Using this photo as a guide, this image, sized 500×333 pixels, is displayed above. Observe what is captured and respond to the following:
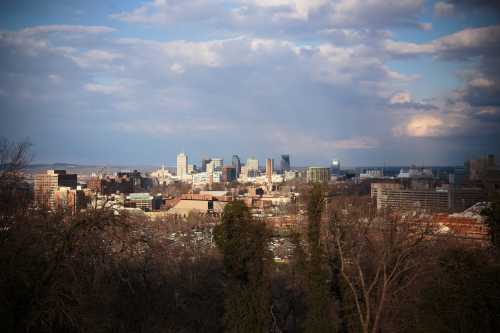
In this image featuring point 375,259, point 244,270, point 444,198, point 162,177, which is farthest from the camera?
point 162,177

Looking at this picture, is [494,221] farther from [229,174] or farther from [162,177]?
[162,177]

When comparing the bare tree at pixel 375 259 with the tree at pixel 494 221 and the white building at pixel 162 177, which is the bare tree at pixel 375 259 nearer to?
the tree at pixel 494 221

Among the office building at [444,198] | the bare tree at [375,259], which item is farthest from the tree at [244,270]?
the office building at [444,198]

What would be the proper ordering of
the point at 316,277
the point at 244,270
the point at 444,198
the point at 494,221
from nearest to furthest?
the point at 316,277, the point at 244,270, the point at 494,221, the point at 444,198

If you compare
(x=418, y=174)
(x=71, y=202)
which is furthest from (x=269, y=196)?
(x=71, y=202)

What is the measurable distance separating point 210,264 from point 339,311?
18.1 feet

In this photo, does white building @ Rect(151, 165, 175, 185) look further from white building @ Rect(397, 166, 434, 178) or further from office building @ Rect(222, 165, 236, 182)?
white building @ Rect(397, 166, 434, 178)

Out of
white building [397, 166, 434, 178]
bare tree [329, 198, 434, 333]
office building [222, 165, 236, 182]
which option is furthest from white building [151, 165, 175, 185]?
bare tree [329, 198, 434, 333]

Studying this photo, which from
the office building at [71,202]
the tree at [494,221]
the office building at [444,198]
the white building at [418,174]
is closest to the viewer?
the office building at [71,202]

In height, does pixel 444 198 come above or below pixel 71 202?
below

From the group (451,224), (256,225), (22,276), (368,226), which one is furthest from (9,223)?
(451,224)

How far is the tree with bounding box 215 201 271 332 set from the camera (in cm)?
1241

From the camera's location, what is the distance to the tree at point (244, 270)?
12.4 meters

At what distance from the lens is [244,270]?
12961mm
